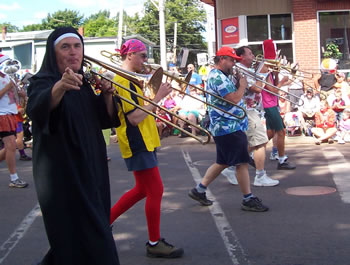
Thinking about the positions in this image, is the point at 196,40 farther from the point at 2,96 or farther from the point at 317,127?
the point at 2,96

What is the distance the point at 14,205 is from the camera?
6.75 m

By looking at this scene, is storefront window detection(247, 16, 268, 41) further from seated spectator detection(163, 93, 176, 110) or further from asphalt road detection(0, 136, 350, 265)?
asphalt road detection(0, 136, 350, 265)

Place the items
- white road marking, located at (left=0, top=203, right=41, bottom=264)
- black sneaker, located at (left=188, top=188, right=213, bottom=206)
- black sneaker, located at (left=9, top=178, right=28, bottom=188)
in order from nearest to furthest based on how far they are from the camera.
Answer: white road marking, located at (left=0, top=203, right=41, bottom=264) < black sneaker, located at (left=188, top=188, right=213, bottom=206) < black sneaker, located at (left=9, top=178, right=28, bottom=188)

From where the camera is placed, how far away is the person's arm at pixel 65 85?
2881 millimetres

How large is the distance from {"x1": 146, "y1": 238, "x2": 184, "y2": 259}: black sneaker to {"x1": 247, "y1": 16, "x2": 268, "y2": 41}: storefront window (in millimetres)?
13210

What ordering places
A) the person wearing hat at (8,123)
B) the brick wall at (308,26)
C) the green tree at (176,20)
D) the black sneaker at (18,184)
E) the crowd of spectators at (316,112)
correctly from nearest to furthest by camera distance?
1. the person wearing hat at (8,123)
2. the black sneaker at (18,184)
3. the crowd of spectators at (316,112)
4. the brick wall at (308,26)
5. the green tree at (176,20)

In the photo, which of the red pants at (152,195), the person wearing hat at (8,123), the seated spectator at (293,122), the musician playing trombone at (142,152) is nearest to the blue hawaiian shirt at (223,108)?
the musician playing trombone at (142,152)

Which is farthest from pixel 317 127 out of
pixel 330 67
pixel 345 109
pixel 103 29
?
pixel 103 29

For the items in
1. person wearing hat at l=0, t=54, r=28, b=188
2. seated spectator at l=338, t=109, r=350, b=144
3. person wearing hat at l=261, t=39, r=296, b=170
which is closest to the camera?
person wearing hat at l=0, t=54, r=28, b=188

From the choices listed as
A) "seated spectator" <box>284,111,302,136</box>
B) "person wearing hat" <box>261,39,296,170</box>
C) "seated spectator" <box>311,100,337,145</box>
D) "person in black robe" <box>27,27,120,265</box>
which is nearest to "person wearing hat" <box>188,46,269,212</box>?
"person wearing hat" <box>261,39,296,170</box>

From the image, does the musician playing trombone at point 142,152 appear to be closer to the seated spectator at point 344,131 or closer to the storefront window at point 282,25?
the seated spectator at point 344,131

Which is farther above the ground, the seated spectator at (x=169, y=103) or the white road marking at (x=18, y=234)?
the seated spectator at (x=169, y=103)

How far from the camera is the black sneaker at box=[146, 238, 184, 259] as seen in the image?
463 centimetres

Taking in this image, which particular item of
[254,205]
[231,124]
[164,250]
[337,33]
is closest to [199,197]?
[254,205]
